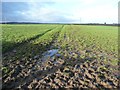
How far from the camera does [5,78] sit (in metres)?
10.6

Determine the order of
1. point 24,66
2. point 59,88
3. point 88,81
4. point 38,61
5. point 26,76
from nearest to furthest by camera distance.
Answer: point 59,88 → point 88,81 → point 26,76 → point 24,66 → point 38,61

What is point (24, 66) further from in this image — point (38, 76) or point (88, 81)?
point (88, 81)

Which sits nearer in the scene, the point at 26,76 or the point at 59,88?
the point at 59,88

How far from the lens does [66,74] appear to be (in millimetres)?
11273

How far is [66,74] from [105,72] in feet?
8.30

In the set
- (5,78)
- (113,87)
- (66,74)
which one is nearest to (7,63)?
(5,78)

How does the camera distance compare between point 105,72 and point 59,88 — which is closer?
point 59,88

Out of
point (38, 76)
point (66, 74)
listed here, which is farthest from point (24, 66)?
point (66, 74)

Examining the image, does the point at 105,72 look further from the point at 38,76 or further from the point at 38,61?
the point at 38,61

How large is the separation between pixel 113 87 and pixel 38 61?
668 centimetres

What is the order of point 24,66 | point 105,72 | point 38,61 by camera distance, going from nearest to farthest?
point 105,72 < point 24,66 < point 38,61

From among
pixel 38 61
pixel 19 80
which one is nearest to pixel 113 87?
pixel 19 80

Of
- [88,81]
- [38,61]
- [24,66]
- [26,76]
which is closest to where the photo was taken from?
[88,81]

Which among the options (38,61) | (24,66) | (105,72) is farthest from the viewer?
(38,61)
